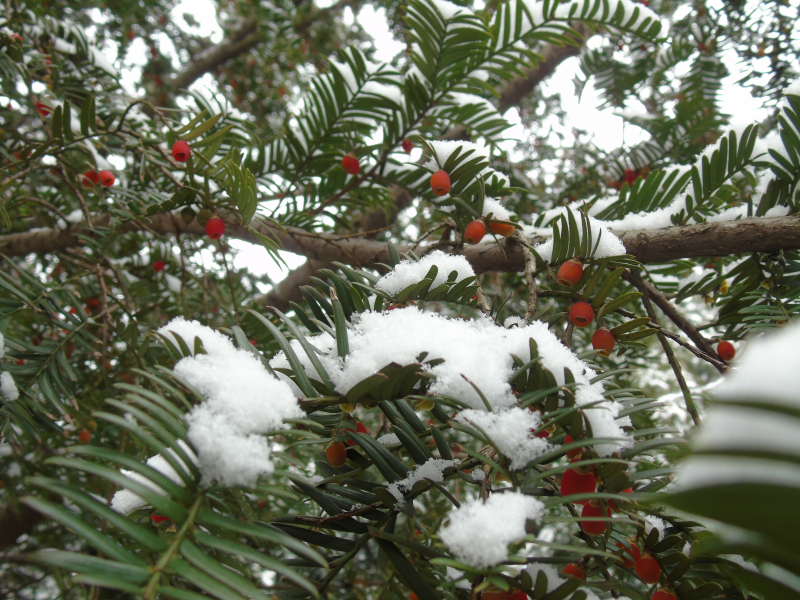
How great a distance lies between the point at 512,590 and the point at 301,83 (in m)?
3.39

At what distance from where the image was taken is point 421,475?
1.78ft

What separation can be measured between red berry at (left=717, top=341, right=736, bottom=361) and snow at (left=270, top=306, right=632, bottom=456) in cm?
57

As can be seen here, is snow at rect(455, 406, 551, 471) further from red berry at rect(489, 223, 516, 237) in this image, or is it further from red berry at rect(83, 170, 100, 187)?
red berry at rect(83, 170, 100, 187)

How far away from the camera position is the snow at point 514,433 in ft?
1.51

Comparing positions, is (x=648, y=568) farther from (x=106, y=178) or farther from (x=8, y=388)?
(x=106, y=178)

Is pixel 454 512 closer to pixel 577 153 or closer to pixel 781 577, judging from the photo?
pixel 781 577

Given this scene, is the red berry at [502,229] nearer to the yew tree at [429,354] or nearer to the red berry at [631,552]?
the yew tree at [429,354]

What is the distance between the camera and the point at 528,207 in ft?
6.84

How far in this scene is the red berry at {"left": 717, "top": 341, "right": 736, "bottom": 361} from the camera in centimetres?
94

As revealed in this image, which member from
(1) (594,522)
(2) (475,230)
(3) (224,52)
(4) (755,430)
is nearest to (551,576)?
(1) (594,522)

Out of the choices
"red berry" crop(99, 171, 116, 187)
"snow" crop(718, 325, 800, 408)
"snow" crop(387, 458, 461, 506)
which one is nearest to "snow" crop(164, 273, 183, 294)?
"red berry" crop(99, 171, 116, 187)

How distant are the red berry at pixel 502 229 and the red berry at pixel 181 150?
65 cm

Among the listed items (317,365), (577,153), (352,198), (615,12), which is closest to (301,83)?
(577,153)

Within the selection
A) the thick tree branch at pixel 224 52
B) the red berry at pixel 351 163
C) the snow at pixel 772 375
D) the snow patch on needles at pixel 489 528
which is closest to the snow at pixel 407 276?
the snow patch on needles at pixel 489 528
